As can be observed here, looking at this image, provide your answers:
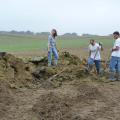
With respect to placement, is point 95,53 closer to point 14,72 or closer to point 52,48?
point 52,48

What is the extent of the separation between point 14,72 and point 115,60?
347 centimetres

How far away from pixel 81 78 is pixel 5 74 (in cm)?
275

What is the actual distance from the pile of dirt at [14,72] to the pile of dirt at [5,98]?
0.69 m

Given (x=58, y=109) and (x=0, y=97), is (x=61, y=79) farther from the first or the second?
(x=58, y=109)

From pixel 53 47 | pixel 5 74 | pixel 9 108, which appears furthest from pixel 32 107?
pixel 53 47

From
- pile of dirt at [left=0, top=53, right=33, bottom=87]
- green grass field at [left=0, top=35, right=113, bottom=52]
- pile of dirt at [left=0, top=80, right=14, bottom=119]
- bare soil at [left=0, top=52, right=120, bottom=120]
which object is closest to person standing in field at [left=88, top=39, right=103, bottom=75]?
bare soil at [left=0, top=52, right=120, bottom=120]

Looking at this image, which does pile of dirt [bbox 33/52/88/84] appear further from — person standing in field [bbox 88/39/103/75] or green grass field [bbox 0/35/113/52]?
green grass field [bbox 0/35/113/52]

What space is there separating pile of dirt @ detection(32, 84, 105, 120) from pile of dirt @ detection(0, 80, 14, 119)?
0.68m

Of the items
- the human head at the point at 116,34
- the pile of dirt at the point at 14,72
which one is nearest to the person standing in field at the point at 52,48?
the pile of dirt at the point at 14,72

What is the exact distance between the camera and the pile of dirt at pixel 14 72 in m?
14.4

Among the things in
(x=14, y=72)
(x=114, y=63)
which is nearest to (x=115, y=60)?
(x=114, y=63)

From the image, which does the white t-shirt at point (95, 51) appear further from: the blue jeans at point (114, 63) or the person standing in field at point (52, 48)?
the person standing in field at point (52, 48)

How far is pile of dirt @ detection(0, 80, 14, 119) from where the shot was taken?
10.6 metres

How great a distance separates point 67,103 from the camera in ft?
35.9
